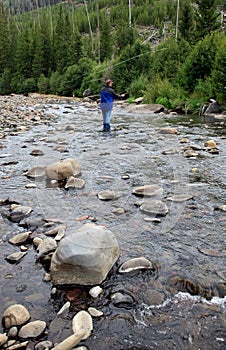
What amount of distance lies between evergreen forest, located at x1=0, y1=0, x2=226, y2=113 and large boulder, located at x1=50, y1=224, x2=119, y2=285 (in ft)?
45.8

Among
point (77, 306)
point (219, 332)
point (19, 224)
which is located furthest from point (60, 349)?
point (19, 224)

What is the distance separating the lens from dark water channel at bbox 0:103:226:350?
2.38 metres

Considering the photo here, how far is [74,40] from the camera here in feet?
159

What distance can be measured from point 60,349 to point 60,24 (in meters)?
57.6

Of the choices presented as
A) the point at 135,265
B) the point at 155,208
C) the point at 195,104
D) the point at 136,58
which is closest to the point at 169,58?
the point at 136,58

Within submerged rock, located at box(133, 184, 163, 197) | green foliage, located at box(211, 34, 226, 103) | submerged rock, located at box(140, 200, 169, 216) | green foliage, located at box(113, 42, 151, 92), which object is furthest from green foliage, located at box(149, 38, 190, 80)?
submerged rock, located at box(140, 200, 169, 216)

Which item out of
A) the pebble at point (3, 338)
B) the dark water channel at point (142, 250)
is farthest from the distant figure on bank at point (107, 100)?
the pebble at point (3, 338)

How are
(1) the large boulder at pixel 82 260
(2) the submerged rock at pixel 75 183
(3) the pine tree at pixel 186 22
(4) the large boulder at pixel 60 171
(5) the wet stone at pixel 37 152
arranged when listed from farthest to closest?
(3) the pine tree at pixel 186 22 < (5) the wet stone at pixel 37 152 < (4) the large boulder at pixel 60 171 < (2) the submerged rock at pixel 75 183 < (1) the large boulder at pixel 82 260

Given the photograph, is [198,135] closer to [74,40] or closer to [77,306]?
[77,306]

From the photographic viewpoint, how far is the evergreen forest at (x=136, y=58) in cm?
1752

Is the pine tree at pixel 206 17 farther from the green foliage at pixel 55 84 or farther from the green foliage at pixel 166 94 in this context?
the green foliage at pixel 55 84

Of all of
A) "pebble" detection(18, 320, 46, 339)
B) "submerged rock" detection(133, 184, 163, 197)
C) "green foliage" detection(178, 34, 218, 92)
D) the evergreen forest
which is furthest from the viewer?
the evergreen forest

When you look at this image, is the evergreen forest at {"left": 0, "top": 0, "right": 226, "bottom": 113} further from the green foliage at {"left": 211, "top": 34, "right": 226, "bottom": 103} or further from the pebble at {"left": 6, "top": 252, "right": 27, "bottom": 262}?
the pebble at {"left": 6, "top": 252, "right": 27, "bottom": 262}

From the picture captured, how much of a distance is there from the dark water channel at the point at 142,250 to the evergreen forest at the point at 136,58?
414 inches
